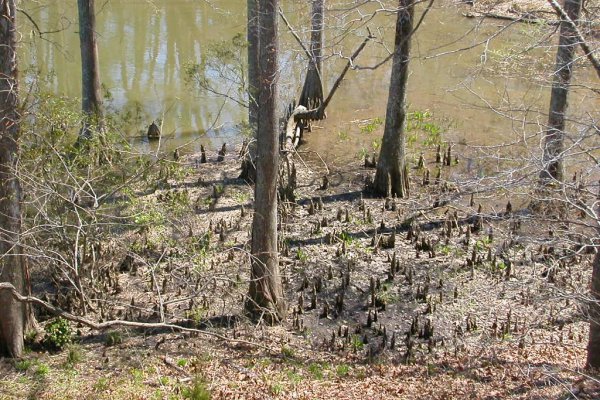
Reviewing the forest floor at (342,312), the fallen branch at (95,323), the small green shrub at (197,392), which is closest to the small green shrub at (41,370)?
the forest floor at (342,312)

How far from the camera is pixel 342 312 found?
35.2ft

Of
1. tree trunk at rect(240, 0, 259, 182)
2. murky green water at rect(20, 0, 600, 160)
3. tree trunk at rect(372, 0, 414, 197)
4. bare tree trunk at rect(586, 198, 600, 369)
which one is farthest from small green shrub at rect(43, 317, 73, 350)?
tree trunk at rect(372, 0, 414, 197)

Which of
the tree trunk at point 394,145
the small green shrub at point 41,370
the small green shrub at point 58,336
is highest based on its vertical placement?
the tree trunk at point 394,145

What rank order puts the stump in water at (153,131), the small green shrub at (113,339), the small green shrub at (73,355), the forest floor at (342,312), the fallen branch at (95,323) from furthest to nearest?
the stump in water at (153,131), the small green shrub at (113,339), the small green shrub at (73,355), the forest floor at (342,312), the fallen branch at (95,323)

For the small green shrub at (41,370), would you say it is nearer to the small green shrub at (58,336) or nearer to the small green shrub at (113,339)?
the small green shrub at (58,336)

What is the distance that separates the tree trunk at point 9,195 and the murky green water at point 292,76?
20.0ft

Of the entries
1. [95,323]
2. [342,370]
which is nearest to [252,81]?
[342,370]

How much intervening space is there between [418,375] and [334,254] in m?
3.25

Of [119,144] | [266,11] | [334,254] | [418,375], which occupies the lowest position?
[418,375]

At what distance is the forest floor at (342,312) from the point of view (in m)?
8.91

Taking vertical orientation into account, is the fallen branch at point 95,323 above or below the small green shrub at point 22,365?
above

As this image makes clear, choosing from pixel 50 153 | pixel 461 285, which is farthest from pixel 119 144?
pixel 461 285

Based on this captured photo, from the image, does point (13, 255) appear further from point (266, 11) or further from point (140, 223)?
point (266, 11)

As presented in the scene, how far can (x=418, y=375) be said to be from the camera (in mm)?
9289
